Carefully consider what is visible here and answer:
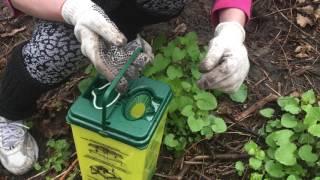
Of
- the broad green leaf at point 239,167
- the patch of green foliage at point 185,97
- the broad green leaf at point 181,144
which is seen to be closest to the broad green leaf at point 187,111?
the patch of green foliage at point 185,97

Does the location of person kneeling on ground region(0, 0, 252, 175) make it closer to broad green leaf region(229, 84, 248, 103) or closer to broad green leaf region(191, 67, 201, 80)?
broad green leaf region(191, 67, 201, 80)

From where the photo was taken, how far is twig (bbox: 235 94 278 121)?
1.84 m

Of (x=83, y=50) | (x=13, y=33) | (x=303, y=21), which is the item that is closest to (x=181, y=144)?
(x=83, y=50)

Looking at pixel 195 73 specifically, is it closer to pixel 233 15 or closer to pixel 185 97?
pixel 185 97

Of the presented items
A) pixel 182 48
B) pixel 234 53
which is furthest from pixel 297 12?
pixel 234 53

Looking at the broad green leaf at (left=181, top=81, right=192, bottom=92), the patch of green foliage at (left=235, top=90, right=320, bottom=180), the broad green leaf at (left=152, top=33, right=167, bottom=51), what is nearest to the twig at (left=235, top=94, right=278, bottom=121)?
the patch of green foliage at (left=235, top=90, right=320, bottom=180)

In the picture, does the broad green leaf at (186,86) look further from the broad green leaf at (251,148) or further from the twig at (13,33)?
the twig at (13,33)

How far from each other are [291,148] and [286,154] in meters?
0.03

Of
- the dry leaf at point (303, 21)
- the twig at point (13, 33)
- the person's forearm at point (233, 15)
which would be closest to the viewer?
the person's forearm at point (233, 15)

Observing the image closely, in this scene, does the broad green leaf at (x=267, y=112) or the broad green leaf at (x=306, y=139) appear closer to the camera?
the broad green leaf at (x=306, y=139)

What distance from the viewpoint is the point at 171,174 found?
1749 millimetres

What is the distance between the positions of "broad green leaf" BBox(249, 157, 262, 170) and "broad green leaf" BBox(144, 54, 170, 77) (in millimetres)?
422

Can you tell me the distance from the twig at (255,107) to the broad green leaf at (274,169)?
249 mm

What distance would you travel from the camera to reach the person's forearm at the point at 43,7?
1409 mm
